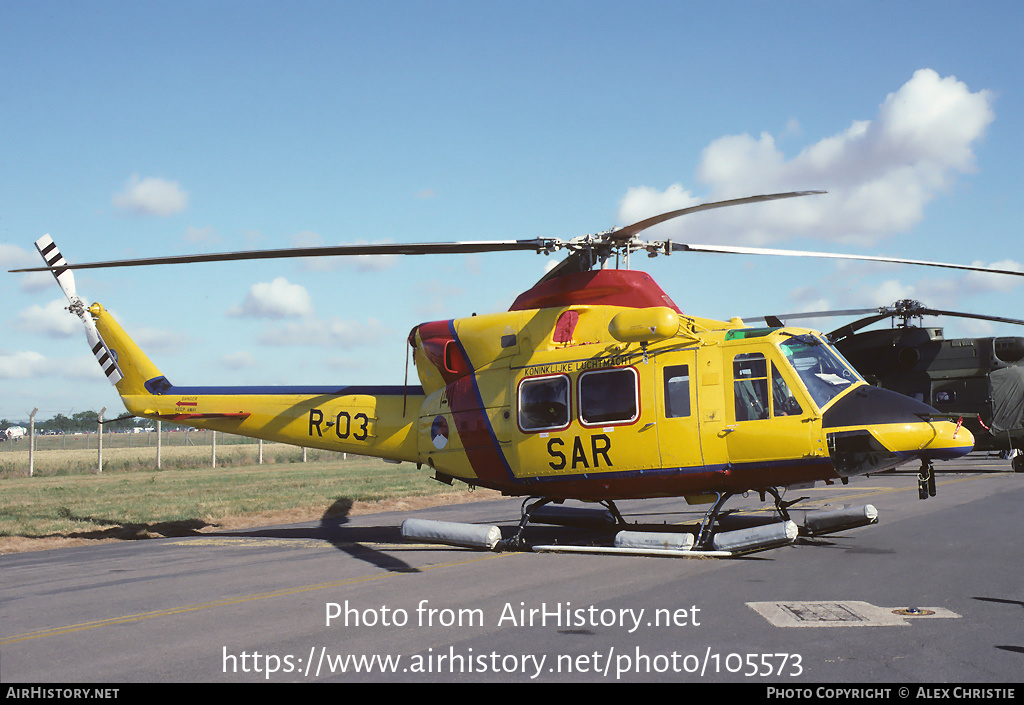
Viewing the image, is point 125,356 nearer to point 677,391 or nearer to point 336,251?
point 336,251

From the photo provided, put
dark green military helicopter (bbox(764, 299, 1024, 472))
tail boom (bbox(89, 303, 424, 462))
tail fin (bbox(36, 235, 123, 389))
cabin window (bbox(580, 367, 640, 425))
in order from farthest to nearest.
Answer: dark green military helicopter (bbox(764, 299, 1024, 472)) < tail fin (bbox(36, 235, 123, 389)) < tail boom (bbox(89, 303, 424, 462)) < cabin window (bbox(580, 367, 640, 425))

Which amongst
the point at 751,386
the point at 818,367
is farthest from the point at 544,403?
the point at 818,367

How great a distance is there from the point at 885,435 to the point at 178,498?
21.2 metres

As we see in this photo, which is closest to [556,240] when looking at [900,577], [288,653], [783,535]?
[783,535]

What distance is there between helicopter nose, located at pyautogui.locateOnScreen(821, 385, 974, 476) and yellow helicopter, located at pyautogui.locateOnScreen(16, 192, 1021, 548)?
2 cm

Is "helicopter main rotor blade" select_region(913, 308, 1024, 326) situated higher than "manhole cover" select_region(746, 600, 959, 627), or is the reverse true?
"helicopter main rotor blade" select_region(913, 308, 1024, 326)

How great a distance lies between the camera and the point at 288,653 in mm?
6852

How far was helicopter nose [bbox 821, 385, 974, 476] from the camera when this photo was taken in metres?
11.1

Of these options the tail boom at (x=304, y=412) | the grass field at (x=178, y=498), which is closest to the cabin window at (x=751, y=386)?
the tail boom at (x=304, y=412)

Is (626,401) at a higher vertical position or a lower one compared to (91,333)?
lower

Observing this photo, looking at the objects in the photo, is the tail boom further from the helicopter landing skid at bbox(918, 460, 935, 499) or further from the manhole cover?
the helicopter landing skid at bbox(918, 460, 935, 499)

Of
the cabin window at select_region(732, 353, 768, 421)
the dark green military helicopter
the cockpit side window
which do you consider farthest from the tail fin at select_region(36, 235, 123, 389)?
the dark green military helicopter

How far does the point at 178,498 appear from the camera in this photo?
82.0 ft
